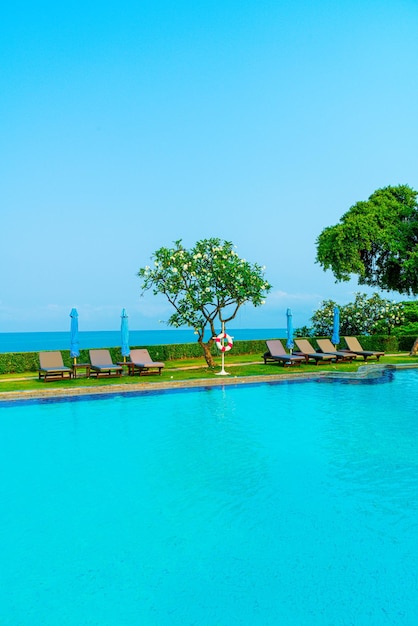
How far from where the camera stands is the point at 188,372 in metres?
19.2

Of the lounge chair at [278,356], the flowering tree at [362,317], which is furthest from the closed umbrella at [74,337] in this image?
the flowering tree at [362,317]

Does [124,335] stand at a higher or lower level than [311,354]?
higher

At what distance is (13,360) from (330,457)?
49.3 ft

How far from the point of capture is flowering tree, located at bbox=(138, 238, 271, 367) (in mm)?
18844

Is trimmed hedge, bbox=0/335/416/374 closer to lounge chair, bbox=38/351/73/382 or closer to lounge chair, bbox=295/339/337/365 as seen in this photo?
lounge chair, bbox=38/351/73/382

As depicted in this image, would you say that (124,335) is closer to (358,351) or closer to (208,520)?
(358,351)

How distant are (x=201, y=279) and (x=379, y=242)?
2120 cm

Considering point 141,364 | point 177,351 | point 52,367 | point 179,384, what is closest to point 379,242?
point 177,351

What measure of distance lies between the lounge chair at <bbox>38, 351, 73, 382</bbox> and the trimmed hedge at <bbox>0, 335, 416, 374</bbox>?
2.52 m

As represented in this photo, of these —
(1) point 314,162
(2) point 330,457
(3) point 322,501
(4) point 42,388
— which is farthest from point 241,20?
(3) point 322,501

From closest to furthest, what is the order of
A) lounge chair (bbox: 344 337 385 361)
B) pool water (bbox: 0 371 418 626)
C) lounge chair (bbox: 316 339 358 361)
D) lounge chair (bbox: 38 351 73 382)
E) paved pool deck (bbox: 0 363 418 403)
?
pool water (bbox: 0 371 418 626) < paved pool deck (bbox: 0 363 418 403) < lounge chair (bbox: 38 351 73 382) < lounge chair (bbox: 316 339 358 361) < lounge chair (bbox: 344 337 385 361)

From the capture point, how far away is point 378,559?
219 inches

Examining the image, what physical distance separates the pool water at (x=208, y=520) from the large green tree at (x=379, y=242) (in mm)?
23991

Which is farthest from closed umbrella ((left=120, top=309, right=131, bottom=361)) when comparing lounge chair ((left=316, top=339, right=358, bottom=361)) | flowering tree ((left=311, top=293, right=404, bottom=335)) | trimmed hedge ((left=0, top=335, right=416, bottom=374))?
flowering tree ((left=311, top=293, right=404, bottom=335))
